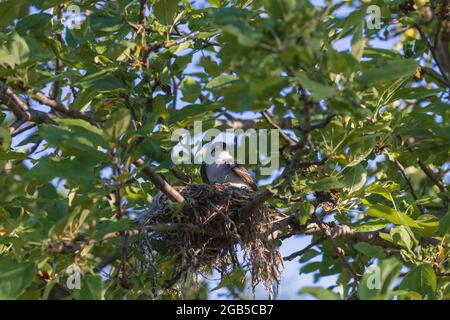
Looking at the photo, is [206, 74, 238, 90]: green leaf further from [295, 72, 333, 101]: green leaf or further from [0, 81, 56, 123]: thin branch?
[0, 81, 56, 123]: thin branch

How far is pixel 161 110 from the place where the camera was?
15.1 ft

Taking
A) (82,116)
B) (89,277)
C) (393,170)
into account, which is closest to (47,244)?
(89,277)

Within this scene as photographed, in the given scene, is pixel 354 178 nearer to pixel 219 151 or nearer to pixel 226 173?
pixel 226 173

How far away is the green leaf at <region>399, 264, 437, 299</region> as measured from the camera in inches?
162

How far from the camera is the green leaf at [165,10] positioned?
4680mm

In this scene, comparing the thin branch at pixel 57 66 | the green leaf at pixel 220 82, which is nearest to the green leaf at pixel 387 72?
the green leaf at pixel 220 82

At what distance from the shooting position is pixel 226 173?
20.8 ft

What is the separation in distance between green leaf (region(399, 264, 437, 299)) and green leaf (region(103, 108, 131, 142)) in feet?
5.85

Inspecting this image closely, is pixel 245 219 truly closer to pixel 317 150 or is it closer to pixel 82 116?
pixel 317 150

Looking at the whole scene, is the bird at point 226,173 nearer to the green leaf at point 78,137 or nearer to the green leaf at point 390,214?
the green leaf at point 390,214

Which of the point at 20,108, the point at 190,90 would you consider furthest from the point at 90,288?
the point at 20,108

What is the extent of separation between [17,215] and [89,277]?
160cm

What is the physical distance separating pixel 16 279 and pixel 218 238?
A: 1.81 metres

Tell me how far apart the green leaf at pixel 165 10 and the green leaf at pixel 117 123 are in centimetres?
131
